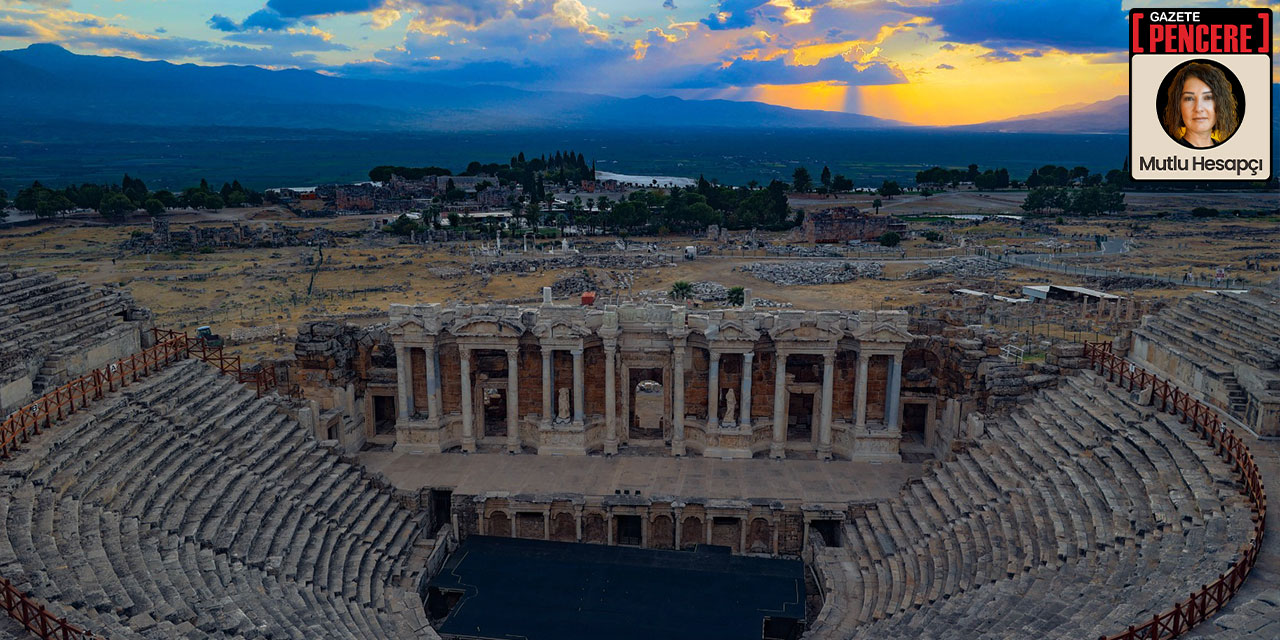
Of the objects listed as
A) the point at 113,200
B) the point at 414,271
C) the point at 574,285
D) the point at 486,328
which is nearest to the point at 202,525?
the point at 486,328

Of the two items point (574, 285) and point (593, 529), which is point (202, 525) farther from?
point (574, 285)

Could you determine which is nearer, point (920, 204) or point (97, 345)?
point (97, 345)

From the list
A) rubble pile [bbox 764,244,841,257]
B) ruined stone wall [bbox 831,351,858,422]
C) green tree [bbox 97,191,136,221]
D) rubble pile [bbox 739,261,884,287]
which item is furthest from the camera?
green tree [bbox 97,191,136,221]

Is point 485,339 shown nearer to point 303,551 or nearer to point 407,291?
point 303,551

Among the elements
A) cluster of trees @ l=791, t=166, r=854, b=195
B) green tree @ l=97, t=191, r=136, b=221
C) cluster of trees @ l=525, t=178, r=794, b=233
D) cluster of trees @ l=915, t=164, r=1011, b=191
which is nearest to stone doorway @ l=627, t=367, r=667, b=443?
Answer: cluster of trees @ l=525, t=178, r=794, b=233

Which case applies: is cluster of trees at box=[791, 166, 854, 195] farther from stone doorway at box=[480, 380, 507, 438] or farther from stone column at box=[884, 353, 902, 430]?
stone column at box=[884, 353, 902, 430]

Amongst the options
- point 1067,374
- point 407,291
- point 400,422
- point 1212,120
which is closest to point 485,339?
point 400,422
